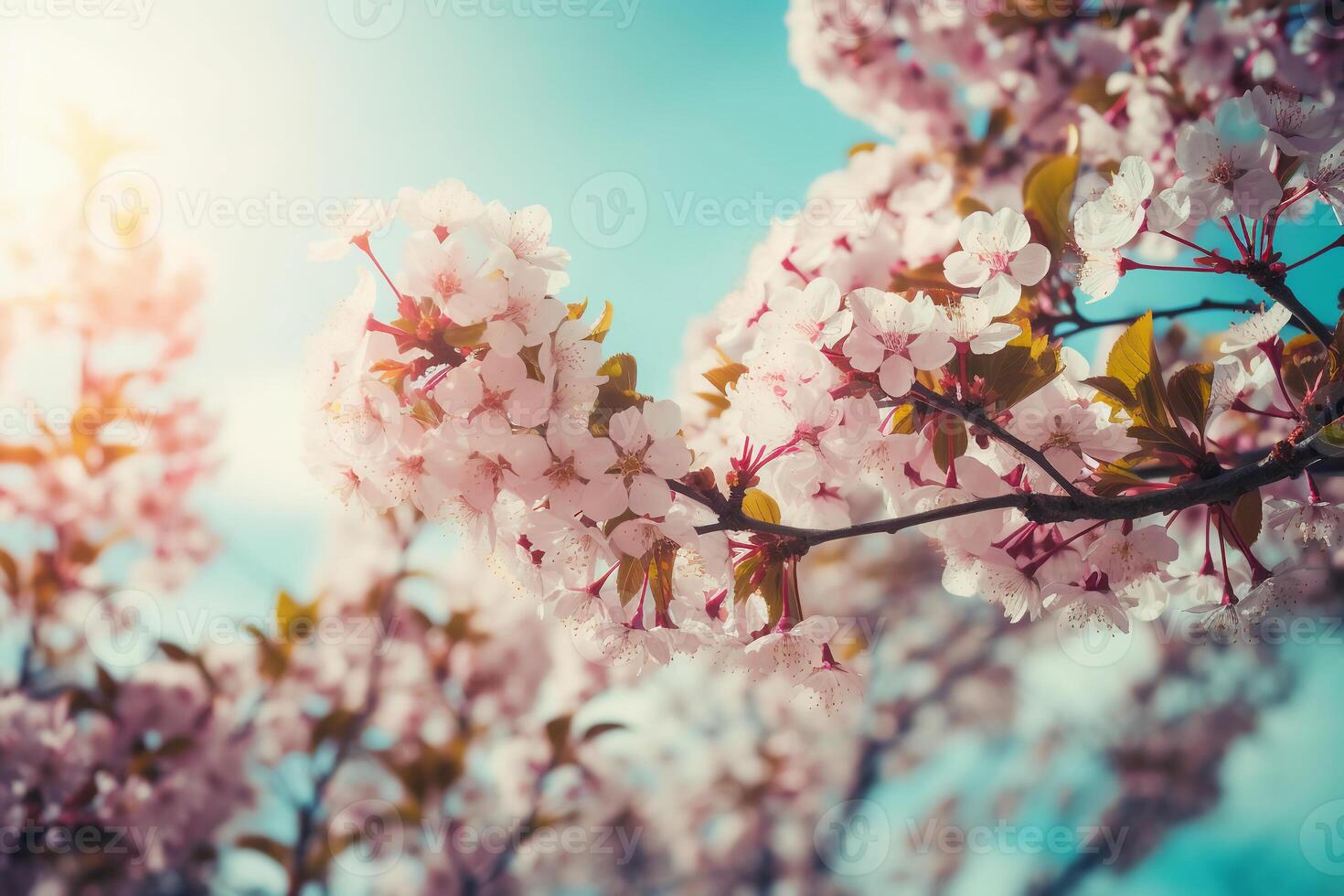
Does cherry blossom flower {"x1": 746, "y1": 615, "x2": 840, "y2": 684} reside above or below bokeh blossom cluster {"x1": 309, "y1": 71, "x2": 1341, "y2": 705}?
below

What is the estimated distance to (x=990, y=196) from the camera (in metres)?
2.44

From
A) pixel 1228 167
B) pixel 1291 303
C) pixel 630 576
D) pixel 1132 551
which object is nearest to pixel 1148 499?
pixel 1132 551

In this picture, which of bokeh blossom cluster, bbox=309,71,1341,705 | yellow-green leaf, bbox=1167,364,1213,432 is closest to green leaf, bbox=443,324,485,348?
bokeh blossom cluster, bbox=309,71,1341,705

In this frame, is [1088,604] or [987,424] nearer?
[987,424]

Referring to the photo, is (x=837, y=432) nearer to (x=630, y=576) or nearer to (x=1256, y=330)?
(x=630, y=576)

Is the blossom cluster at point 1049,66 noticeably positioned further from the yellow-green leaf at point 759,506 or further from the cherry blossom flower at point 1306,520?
the yellow-green leaf at point 759,506

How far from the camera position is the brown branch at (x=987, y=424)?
86cm

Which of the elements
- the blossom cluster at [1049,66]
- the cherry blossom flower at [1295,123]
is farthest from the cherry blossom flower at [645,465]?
the blossom cluster at [1049,66]

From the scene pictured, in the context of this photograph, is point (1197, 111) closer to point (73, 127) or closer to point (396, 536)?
point (396, 536)

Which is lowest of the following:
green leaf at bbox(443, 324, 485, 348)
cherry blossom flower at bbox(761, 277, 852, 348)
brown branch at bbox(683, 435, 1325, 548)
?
brown branch at bbox(683, 435, 1325, 548)

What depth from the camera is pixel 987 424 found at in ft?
2.91

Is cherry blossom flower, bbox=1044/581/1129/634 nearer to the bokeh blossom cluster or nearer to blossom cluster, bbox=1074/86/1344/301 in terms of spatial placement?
the bokeh blossom cluster

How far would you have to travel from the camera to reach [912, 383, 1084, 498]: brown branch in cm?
86

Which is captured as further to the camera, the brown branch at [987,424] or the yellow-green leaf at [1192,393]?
the yellow-green leaf at [1192,393]
